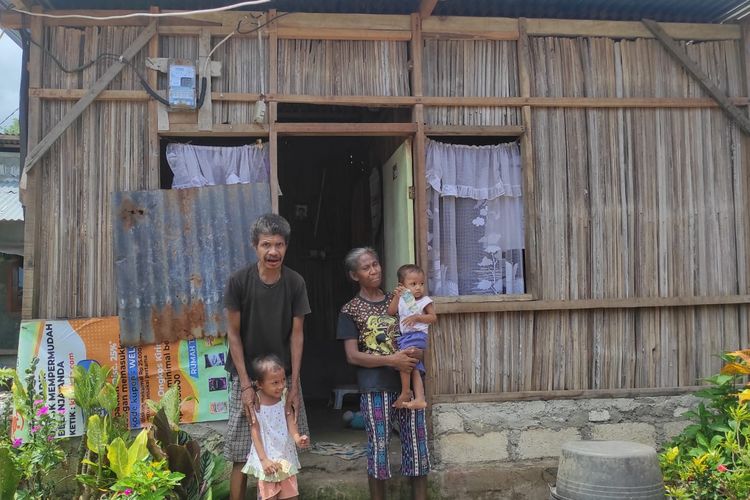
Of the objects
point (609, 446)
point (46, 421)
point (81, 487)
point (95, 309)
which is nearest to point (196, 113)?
point (95, 309)

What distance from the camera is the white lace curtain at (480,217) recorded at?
5105 mm

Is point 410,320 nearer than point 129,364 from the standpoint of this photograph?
Yes

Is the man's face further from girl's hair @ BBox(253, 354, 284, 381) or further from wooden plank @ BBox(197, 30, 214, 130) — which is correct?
wooden plank @ BBox(197, 30, 214, 130)

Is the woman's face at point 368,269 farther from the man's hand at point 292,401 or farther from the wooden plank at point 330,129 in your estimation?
the wooden plank at point 330,129

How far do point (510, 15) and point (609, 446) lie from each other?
343cm

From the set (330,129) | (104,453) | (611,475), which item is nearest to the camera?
(611,475)

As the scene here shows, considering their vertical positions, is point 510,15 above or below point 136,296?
above

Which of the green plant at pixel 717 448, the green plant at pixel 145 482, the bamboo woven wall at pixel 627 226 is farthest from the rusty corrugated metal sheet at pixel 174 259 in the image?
the green plant at pixel 717 448

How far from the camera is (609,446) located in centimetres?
358

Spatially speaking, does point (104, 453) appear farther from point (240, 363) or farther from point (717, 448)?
point (717, 448)

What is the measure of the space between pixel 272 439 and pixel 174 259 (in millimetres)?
1619

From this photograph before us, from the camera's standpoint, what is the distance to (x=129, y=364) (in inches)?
180

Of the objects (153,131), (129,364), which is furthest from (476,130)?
(129,364)

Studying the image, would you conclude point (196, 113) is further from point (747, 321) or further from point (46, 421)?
point (747, 321)
